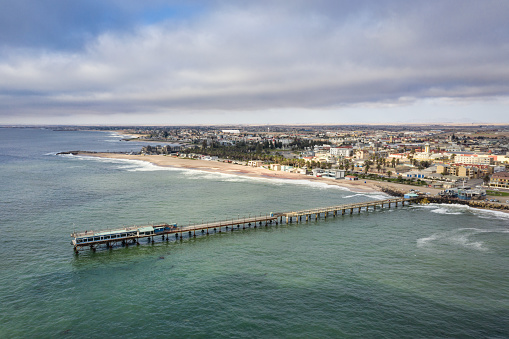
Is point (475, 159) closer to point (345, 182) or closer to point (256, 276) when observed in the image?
point (345, 182)

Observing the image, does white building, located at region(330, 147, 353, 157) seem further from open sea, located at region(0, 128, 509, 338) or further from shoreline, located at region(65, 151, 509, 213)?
open sea, located at region(0, 128, 509, 338)

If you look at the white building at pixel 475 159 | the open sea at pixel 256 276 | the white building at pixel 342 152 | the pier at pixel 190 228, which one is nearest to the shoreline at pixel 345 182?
the open sea at pixel 256 276

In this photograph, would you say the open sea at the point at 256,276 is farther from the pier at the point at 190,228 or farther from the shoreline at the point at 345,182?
the shoreline at the point at 345,182

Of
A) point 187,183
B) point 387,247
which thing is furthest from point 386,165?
point 387,247

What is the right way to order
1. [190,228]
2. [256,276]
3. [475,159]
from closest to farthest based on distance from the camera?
[256,276] → [190,228] → [475,159]

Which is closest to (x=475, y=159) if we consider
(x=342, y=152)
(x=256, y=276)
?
(x=342, y=152)

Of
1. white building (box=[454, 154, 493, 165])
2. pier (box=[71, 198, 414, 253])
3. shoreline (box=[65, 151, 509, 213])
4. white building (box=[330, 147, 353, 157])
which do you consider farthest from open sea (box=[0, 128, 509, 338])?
white building (box=[330, 147, 353, 157])

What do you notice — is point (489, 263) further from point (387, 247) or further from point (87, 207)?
point (87, 207)
